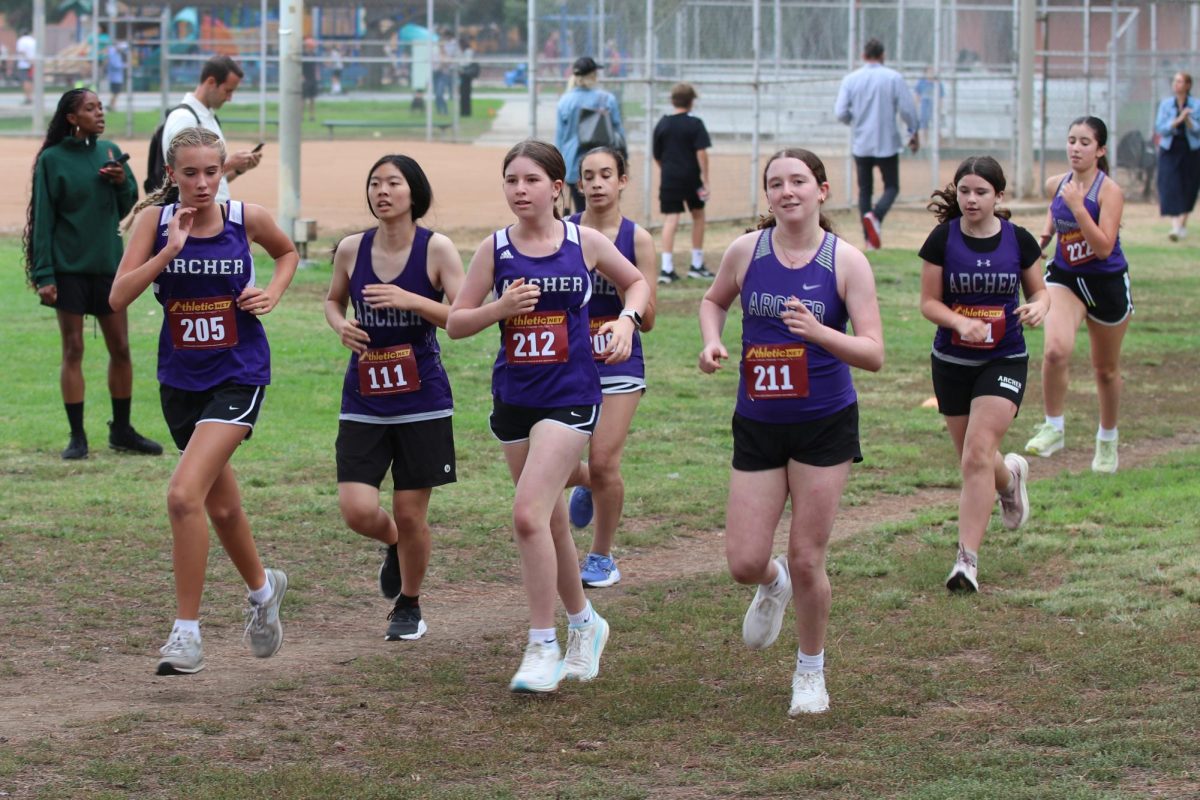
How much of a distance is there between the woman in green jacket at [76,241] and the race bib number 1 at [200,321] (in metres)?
3.69

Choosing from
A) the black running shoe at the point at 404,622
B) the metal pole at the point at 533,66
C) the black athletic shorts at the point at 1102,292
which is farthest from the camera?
the metal pole at the point at 533,66

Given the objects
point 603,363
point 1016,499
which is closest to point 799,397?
point 603,363

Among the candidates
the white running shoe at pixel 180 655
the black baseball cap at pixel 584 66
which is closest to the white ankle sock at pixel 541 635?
the white running shoe at pixel 180 655

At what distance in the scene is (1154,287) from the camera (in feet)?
57.5

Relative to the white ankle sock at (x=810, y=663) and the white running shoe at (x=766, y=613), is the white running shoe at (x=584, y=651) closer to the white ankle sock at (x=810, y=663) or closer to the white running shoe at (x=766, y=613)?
the white running shoe at (x=766, y=613)

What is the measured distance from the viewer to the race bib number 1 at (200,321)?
611 cm

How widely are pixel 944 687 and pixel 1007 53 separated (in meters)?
22.5

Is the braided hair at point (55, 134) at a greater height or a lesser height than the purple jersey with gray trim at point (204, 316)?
greater

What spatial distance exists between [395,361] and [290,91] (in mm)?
11389

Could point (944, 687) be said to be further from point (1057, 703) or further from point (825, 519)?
point (825, 519)

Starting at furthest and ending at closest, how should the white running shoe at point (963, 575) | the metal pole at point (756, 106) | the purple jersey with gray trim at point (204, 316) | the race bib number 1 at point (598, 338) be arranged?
the metal pole at point (756, 106), the white running shoe at point (963, 575), the race bib number 1 at point (598, 338), the purple jersey with gray trim at point (204, 316)

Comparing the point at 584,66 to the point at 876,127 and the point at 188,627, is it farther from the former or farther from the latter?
the point at 188,627

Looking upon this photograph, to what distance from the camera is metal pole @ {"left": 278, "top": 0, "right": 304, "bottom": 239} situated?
663 inches

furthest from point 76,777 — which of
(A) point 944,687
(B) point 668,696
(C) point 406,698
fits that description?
(A) point 944,687
